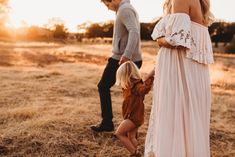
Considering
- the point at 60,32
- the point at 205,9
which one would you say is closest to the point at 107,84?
the point at 205,9

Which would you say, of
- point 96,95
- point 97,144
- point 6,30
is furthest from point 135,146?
point 6,30

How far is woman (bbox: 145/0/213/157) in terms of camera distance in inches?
142

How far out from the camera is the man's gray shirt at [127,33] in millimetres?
5081

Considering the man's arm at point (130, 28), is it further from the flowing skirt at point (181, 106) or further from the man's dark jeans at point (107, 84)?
the flowing skirt at point (181, 106)

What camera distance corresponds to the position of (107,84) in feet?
18.3

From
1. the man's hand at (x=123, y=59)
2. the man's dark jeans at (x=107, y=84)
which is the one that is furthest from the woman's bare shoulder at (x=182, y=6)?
the man's dark jeans at (x=107, y=84)

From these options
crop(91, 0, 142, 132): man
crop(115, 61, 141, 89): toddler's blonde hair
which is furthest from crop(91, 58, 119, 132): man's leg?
crop(115, 61, 141, 89): toddler's blonde hair

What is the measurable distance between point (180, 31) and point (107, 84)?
224cm

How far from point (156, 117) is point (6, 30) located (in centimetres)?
6278

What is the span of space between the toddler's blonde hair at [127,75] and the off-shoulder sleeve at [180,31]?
3.76ft

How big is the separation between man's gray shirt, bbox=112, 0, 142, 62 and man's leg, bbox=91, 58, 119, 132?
143mm

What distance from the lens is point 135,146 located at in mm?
4855

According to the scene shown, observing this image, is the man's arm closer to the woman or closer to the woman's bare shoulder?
the woman

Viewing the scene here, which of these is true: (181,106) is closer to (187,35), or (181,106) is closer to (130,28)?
(187,35)
